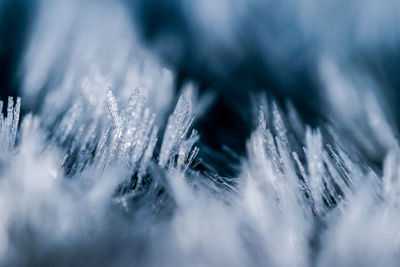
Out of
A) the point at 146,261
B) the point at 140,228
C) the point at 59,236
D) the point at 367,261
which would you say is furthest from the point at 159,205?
the point at 367,261

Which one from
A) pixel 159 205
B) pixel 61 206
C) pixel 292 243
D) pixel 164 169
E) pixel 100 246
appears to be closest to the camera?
pixel 292 243

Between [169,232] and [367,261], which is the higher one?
[367,261]

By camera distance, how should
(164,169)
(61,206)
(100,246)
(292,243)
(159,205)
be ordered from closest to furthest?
(292,243)
(100,246)
(61,206)
(159,205)
(164,169)

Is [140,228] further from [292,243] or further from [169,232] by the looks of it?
[292,243]

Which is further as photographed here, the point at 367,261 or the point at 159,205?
the point at 159,205

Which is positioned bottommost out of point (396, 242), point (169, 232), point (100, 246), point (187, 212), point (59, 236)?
point (59, 236)

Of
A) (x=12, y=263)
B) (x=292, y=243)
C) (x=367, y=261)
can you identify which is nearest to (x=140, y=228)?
(x=12, y=263)

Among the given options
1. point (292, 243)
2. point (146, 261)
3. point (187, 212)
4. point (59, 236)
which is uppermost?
point (292, 243)

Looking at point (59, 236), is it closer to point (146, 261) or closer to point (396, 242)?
point (146, 261)

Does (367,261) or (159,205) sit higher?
(367,261)
